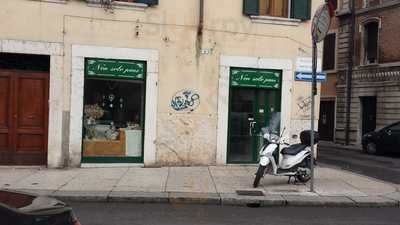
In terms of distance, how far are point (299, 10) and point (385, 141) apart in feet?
28.4

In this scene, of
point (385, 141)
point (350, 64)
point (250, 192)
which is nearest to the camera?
point (250, 192)

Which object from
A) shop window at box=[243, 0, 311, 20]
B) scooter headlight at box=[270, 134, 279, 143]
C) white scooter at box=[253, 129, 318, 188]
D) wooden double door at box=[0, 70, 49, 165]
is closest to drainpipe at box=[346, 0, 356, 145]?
shop window at box=[243, 0, 311, 20]

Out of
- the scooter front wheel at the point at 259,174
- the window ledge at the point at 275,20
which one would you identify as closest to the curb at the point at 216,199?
the scooter front wheel at the point at 259,174

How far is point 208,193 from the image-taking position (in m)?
11.1

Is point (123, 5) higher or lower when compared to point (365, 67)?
higher

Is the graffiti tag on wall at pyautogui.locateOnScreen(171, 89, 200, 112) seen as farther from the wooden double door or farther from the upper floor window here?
the wooden double door

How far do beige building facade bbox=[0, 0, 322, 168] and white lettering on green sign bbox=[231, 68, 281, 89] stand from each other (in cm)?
5

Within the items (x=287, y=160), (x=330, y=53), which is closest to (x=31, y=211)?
(x=287, y=160)

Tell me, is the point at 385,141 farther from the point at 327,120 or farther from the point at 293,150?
the point at 293,150

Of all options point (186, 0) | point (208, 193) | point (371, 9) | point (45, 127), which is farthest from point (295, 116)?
point (371, 9)

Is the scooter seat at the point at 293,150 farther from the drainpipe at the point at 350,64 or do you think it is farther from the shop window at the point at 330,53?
the shop window at the point at 330,53

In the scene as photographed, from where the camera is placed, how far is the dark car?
21859 mm

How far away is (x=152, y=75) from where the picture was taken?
14641 mm

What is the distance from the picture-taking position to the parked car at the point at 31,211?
336 cm
